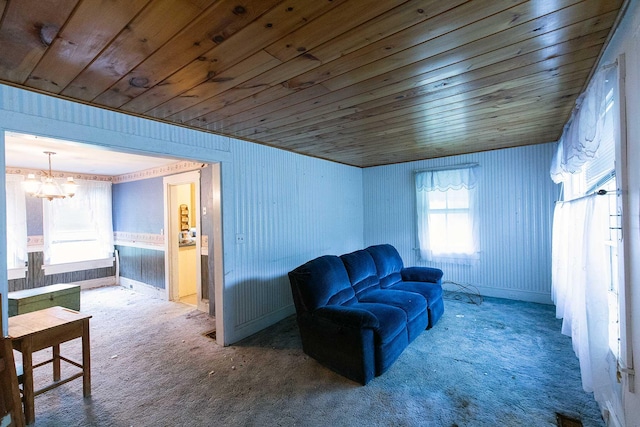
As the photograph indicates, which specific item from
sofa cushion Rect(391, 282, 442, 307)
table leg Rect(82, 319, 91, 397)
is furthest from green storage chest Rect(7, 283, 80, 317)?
sofa cushion Rect(391, 282, 442, 307)

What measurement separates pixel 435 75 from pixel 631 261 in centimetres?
145

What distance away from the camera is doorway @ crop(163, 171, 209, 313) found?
4383mm

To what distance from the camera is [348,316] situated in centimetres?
238

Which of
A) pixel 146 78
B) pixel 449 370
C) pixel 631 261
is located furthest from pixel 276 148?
pixel 631 261

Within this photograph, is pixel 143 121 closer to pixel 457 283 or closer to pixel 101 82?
pixel 101 82

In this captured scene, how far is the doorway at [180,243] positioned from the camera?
14.4 feet

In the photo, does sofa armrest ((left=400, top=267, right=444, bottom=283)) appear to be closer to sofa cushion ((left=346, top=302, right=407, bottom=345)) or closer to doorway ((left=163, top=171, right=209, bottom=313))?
sofa cushion ((left=346, top=302, right=407, bottom=345))

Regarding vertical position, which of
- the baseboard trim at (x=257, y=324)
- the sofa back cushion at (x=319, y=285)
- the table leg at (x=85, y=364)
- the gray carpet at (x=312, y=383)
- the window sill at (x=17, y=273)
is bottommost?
the gray carpet at (x=312, y=383)

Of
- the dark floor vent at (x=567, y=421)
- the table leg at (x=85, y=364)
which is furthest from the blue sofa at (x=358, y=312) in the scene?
the table leg at (x=85, y=364)

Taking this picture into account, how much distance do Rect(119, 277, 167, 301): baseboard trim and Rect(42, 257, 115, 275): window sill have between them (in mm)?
445

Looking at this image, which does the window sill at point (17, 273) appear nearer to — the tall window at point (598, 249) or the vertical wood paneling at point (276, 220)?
the vertical wood paneling at point (276, 220)

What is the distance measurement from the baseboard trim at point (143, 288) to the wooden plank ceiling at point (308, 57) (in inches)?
133

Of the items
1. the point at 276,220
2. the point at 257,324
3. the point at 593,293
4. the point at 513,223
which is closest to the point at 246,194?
the point at 276,220

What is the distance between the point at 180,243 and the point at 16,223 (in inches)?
103
